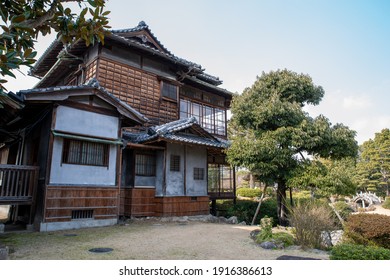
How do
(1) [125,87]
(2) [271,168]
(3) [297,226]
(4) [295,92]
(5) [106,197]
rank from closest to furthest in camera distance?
(3) [297,226]
(5) [106,197]
(2) [271,168]
(4) [295,92]
(1) [125,87]

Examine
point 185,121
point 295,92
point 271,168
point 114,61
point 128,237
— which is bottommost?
point 128,237

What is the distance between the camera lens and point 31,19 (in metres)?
4.39

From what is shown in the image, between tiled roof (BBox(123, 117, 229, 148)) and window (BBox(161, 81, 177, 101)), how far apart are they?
2.64 m

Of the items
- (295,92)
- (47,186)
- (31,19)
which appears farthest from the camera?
(295,92)

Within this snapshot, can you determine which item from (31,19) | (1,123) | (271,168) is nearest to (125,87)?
(1,123)

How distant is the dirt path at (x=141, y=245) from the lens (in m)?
6.21

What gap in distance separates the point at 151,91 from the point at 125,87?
1662 mm

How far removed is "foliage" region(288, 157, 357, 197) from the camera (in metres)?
11.6

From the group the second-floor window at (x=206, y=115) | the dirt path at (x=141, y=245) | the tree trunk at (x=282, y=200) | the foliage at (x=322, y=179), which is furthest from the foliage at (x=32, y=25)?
the second-floor window at (x=206, y=115)

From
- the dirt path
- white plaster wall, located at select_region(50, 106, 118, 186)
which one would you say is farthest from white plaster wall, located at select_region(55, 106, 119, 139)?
the dirt path

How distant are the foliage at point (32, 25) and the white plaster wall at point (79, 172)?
580 cm

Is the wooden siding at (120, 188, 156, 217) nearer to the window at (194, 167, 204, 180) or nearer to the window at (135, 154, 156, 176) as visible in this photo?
the window at (135, 154, 156, 176)

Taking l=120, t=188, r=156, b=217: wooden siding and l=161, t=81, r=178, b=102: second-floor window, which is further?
l=161, t=81, r=178, b=102: second-floor window

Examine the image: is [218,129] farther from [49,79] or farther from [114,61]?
[49,79]
